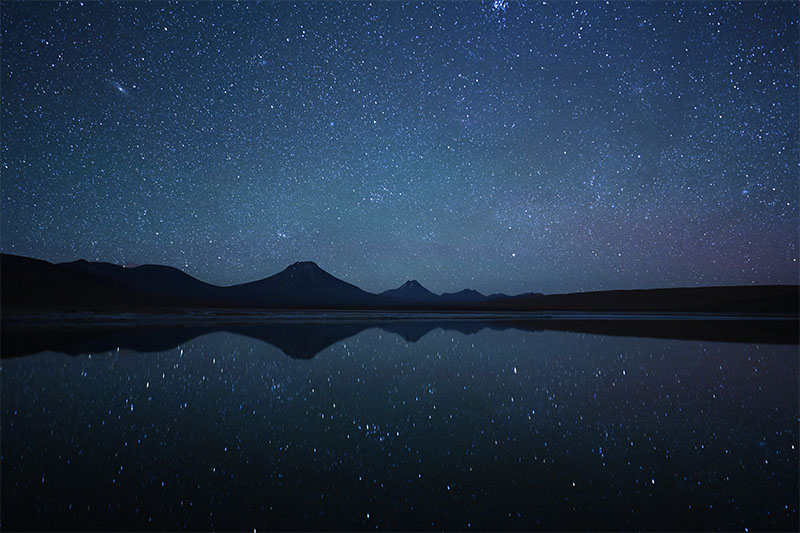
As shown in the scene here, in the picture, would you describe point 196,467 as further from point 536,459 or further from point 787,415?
point 787,415

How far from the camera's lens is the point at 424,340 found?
2047 centimetres

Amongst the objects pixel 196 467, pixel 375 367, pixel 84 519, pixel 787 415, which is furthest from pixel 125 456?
pixel 787 415

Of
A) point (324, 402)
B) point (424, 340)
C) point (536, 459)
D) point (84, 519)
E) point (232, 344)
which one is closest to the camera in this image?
point (84, 519)

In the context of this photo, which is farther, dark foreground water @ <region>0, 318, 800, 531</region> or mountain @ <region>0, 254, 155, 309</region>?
mountain @ <region>0, 254, 155, 309</region>

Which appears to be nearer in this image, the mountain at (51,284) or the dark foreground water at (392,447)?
the dark foreground water at (392,447)

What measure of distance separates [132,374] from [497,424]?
1069cm

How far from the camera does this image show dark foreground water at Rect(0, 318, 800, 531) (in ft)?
15.2

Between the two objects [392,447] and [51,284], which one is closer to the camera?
[392,447]

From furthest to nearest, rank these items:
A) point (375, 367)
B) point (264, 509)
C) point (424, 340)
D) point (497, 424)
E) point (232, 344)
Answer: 1. point (424, 340)
2. point (232, 344)
3. point (375, 367)
4. point (497, 424)
5. point (264, 509)

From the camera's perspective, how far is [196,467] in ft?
18.6

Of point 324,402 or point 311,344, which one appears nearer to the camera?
point 324,402

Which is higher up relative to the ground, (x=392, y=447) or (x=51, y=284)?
(x=51, y=284)

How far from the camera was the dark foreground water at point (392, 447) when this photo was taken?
4.62 m

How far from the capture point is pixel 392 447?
21.6 ft
